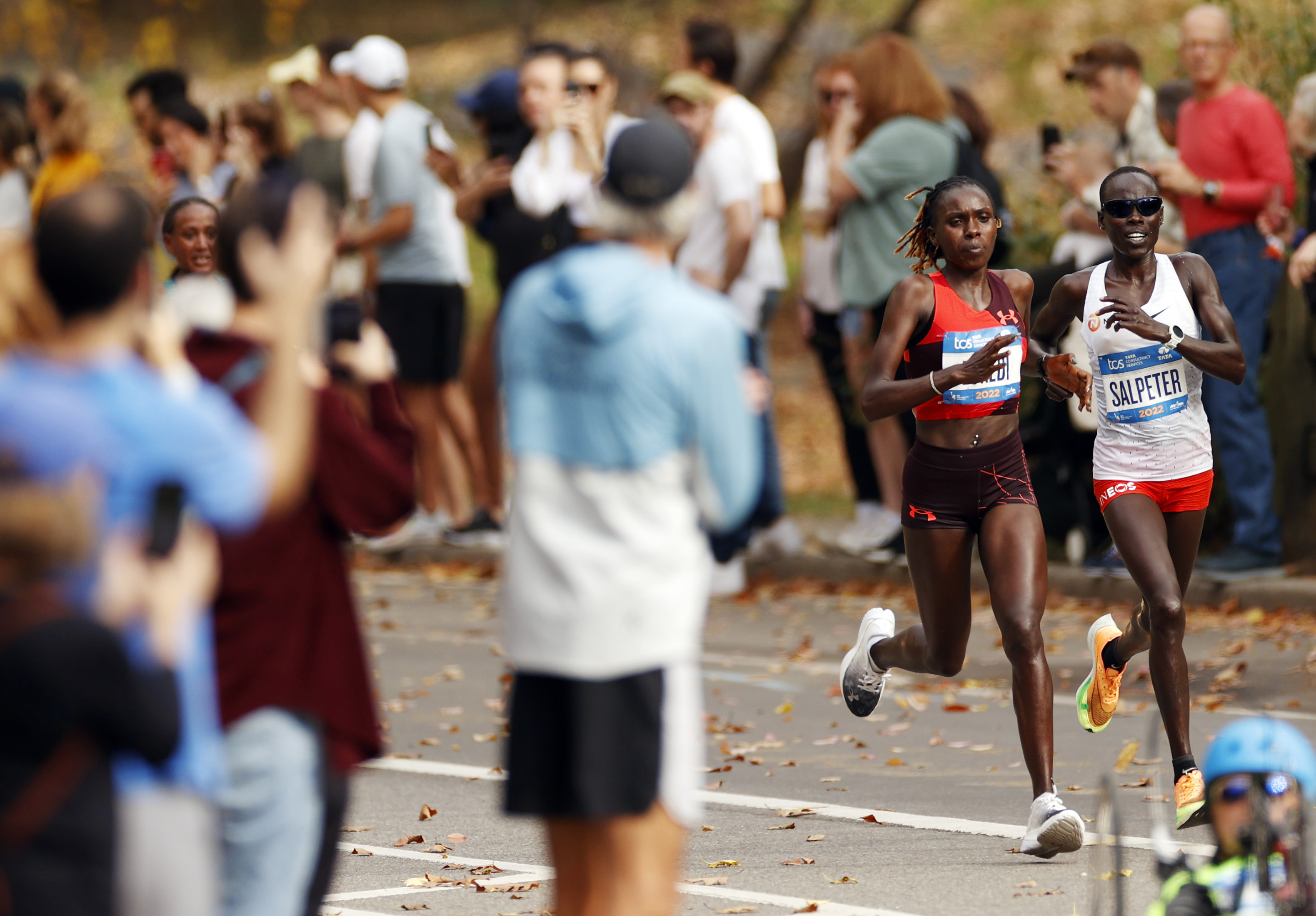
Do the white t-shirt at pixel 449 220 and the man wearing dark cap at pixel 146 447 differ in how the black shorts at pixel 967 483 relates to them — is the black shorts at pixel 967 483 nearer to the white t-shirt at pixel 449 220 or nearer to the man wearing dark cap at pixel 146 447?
the man wearing dark cap at pixel 146 447

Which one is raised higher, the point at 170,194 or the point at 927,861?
the point at 170,194

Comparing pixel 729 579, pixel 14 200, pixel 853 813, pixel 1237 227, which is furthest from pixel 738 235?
pixel 853 813

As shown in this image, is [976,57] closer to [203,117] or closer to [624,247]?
[203,117]

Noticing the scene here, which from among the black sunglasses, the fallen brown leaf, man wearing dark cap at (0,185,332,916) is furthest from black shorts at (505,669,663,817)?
the fallen brown leaf

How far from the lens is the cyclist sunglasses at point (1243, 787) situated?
14.5 ft

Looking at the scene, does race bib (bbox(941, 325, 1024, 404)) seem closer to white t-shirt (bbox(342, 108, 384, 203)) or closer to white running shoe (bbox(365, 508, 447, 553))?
white t-shirt (bbox(342, 108, 384, 203))

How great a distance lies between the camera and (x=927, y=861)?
6.85 m

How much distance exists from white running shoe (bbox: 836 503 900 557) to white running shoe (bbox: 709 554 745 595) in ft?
2.39

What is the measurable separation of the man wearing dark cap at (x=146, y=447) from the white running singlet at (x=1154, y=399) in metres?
4.31

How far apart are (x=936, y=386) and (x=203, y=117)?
7427 mm

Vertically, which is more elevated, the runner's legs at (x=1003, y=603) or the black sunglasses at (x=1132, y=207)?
the black sunglasses at (x=1132, y=207)

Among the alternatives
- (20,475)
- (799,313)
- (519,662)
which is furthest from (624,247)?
(799,313)

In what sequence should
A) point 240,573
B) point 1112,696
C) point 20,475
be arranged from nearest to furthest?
point 20,475, point 240,573, point 1112,696

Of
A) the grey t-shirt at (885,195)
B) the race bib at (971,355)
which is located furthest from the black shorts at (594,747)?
the grey t-shirt at (885,195)
